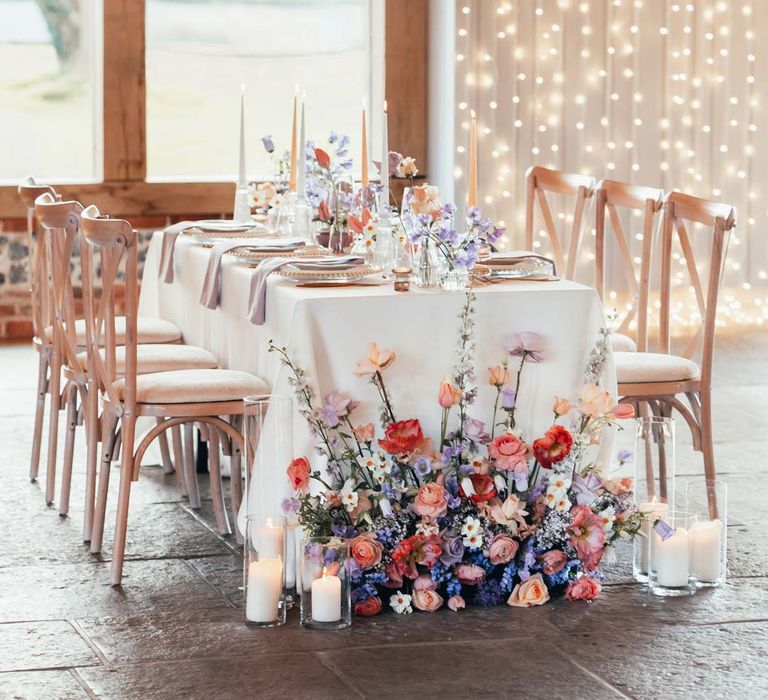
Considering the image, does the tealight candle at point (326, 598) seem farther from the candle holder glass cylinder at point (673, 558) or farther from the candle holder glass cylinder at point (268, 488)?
the candle holder glass cylinder at point (673, 558)

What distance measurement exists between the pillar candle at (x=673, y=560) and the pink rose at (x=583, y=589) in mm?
165

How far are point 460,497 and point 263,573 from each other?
0.48m

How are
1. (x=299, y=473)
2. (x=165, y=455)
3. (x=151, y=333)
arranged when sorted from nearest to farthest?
(x=299, y=473)
(x=151, y=333)
(x=165, y=455)

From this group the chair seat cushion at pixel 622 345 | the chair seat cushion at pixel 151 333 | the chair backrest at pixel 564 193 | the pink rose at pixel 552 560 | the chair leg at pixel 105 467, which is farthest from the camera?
the chair backrest at pixel 564 193

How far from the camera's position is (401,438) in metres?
3.14

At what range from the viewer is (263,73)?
25.4 feet

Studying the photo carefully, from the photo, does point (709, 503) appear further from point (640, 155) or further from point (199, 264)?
point (640, 155)

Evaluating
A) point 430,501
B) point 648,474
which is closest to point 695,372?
point 648,474

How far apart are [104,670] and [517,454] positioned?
1.01m

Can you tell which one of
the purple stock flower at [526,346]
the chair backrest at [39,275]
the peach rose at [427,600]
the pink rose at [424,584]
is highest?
the chair backrest at [39,275]

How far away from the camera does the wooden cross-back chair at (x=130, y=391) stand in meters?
3.36

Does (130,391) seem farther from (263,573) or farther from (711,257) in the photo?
(711,257)

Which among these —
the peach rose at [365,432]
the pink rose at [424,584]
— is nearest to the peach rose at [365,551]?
the pink rose at [424,584]

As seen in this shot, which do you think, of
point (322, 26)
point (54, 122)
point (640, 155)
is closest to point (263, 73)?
point (322, 26)
